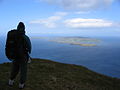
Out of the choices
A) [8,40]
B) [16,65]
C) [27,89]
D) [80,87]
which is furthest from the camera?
[80,87]

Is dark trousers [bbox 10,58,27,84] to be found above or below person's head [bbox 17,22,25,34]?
below

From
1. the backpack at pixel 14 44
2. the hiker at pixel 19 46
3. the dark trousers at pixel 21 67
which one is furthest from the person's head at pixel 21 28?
the dark trousers at pixel 21 67

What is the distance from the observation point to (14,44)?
24.6 feet

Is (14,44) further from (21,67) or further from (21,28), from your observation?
(21,67)

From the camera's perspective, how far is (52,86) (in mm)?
10109

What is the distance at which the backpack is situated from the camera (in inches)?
293

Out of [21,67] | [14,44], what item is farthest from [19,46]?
[21,67]

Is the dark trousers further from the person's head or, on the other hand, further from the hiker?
the person's head

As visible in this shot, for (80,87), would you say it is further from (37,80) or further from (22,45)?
(22,45)

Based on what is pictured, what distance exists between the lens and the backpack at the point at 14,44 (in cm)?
743

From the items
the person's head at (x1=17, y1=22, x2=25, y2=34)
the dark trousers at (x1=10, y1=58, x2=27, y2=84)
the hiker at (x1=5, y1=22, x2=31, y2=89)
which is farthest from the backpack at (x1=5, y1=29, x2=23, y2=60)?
the dark trousers at (x1=10, y1=58, x2=27, y2=84)

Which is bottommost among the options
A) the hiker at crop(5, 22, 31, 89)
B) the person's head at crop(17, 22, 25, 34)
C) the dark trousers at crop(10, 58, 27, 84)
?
the dark trousers at crop(10, 58, 27, 84)

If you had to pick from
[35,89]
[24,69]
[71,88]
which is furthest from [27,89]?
[71,88]

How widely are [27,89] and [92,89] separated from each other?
14.5 feet
